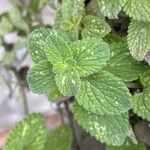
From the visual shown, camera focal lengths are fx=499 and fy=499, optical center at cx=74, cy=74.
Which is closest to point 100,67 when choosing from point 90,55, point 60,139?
point 90,55

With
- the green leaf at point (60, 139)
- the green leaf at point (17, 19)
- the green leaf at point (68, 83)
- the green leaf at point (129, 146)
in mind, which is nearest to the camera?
the green leaf at point (68, 83)

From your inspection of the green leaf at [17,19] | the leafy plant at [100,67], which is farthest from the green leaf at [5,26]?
the leafy plant at [100,67]

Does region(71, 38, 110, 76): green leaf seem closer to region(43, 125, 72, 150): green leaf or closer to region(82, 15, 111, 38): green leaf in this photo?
region(82, 15, 111, 38): green leaf

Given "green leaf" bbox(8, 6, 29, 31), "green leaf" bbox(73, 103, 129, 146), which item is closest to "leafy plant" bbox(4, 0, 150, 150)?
"green leaf" bbox(73, 103, 129, 146)

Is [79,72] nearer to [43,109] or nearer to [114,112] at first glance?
[114,112]

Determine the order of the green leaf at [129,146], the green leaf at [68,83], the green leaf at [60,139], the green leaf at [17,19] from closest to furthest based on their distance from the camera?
1. the green leaf at [68,83]
2. the green leaf at [129,146]
3. the green leaf at [60,139]
4. the green leaf at [17,19]

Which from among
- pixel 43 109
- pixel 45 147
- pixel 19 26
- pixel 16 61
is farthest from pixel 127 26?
pixel 43 109

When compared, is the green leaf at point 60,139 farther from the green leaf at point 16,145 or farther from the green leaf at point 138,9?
the green leaf at point 138,9
